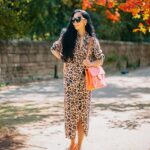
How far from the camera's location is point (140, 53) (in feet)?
91.6

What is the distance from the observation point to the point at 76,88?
269 inches

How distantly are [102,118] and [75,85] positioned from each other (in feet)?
10.9

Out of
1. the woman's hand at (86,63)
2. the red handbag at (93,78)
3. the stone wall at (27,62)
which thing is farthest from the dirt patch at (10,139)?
the stone wall at (27,62)

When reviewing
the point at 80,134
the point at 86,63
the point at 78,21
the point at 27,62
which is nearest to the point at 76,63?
the point at 86,63

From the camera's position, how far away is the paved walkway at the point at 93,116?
7.73 meters

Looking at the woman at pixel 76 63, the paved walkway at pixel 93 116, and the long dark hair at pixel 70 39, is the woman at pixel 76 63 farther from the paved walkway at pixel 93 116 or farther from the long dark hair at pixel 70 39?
the paved walkway at pixel 93 116

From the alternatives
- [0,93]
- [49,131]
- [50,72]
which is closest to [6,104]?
[0,93]

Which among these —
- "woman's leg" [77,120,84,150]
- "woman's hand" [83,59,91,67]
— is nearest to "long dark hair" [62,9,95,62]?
"woman's hand" [83,59,91,67]

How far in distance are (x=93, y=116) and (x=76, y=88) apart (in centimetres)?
356

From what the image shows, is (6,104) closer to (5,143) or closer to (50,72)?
(5,143)

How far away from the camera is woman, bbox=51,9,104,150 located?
6820 millimetres

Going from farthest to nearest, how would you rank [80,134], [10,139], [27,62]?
[27,62]
[10,139]
[80,134]

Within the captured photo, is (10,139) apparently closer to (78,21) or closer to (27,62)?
(78,21)

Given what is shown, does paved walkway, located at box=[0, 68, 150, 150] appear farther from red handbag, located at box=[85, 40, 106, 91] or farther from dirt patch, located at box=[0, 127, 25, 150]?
red handbag, located at box=[85, 40, 106, 91]
